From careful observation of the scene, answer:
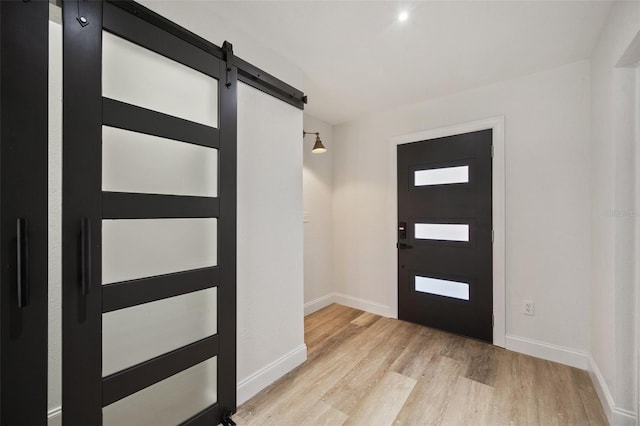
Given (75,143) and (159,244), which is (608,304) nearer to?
(159,244)

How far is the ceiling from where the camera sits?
1.70m

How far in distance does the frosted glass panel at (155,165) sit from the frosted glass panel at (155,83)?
181 millimetres

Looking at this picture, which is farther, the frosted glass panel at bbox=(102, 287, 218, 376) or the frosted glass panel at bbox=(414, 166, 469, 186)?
the frosted glass panel at bbox=(414, 166, 469, 186)

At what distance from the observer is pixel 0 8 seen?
1.00 meters

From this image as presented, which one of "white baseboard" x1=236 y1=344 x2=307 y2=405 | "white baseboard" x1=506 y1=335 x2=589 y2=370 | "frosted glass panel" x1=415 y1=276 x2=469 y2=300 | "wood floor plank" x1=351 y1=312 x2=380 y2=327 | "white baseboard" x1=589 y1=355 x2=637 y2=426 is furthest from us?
"wood floor plank" x1=351 y1=312 x2=380 y2=327

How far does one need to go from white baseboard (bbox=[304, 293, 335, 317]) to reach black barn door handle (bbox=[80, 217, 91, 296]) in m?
2.61

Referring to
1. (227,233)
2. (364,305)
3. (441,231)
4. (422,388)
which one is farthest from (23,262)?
(364,305)

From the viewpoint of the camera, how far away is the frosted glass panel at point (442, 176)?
2818 millimetres

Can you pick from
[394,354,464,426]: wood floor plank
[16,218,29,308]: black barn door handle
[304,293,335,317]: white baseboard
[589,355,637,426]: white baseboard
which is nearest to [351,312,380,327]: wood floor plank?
[304,293,335,317]: white baseboard

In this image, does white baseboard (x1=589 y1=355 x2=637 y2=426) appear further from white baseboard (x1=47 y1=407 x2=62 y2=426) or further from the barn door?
white baseboard (x1=47 y1=407 x2=62 y2=426)

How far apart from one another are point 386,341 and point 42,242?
9.05 feet

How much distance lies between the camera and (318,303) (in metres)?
3.64

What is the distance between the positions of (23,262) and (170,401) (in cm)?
105

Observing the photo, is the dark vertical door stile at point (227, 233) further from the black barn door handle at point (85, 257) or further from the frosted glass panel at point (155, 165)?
the black barn door handle at point (85, 257)
